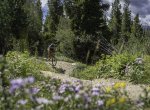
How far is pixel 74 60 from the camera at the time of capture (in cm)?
3378

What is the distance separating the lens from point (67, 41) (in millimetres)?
36031

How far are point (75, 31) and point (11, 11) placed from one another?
6.01 m

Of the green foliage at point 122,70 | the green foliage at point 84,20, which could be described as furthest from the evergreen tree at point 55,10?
the green foliage at point 122,70

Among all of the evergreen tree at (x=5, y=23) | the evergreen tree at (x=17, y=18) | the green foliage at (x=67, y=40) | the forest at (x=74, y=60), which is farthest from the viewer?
the green foliage at (x=67, y=40)

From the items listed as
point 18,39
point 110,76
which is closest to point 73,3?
point 18,39

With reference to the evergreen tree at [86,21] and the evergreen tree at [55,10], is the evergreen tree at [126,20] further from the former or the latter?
the evergreen tree at [86,21]

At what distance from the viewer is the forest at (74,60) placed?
21.2 ft

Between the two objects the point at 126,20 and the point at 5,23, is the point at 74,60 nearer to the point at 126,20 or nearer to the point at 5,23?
the point at 5,23

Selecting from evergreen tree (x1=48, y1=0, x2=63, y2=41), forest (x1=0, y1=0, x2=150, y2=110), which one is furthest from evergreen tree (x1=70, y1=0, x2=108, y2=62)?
evergreen tree (x1=48, y1=0, x2=63, y2=41)

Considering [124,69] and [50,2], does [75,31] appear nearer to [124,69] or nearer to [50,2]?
[124,69]

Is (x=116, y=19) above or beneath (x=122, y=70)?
above

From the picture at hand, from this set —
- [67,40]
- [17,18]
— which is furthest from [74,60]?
[17,18]

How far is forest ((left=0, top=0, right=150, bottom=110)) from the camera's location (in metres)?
6.47

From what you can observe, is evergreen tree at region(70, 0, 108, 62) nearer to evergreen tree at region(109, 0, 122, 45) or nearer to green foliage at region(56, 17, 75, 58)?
green foliage at region(56, 17, 75, 58)
